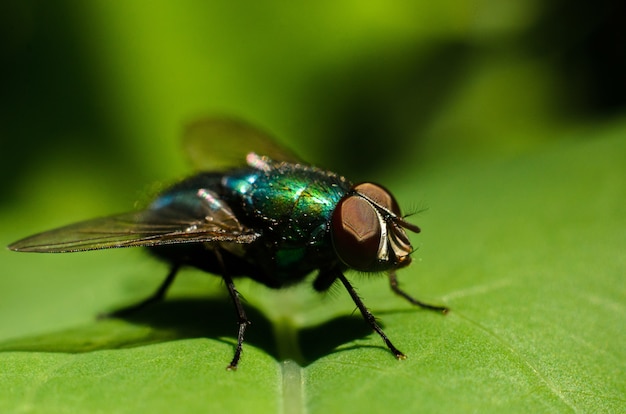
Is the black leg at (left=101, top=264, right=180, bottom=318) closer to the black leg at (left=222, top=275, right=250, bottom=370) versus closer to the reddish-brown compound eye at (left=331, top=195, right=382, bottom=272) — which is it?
the black leg at (left=222, top=275, right=250, bottom=370)

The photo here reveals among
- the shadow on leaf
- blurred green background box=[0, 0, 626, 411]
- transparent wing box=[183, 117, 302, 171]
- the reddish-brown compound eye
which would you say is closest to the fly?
the reddish-brown compound eye

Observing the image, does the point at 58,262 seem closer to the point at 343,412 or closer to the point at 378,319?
the point at 378,319

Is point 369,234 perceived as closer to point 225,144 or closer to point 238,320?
point 238,320

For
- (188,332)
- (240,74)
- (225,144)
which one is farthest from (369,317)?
(240,74)

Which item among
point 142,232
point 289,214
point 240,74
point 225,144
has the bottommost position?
point 142,232

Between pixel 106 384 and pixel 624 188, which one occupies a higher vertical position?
pixel 624 188

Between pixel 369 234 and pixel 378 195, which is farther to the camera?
pixel 378 195

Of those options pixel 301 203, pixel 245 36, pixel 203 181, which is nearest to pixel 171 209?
pixel 203 181
